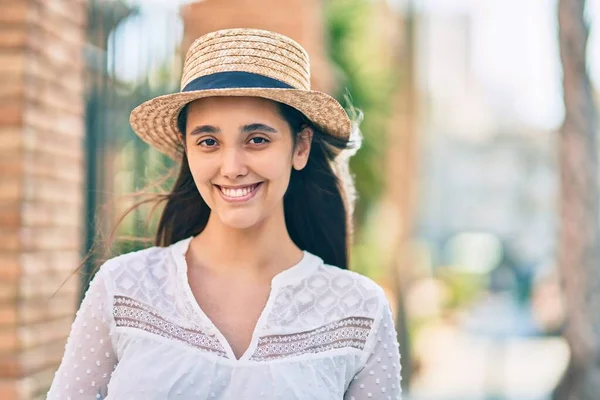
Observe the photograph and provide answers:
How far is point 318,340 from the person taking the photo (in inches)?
111

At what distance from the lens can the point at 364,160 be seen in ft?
43.3

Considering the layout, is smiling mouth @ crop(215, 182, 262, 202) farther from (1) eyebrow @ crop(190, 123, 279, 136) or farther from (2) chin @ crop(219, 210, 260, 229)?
(1) eyebrow @ crop(190, 123, 279, 136)

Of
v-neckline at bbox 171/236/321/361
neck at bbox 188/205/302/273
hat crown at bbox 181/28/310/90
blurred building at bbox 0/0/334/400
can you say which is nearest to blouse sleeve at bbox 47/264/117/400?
A: v-neckline at bbox 171/236/321/361

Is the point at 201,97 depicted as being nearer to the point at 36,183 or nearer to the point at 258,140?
the point at 258,140

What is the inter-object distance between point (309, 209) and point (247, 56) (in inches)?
27.5

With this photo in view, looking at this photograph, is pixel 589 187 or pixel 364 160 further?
pixel 364 160

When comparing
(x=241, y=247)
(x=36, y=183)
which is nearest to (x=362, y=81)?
(x=36, y=183)

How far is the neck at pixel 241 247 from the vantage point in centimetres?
294

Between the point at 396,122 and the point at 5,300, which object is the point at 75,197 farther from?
the point at 396,122

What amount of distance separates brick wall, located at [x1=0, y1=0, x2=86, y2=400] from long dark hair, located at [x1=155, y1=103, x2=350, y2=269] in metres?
1.28

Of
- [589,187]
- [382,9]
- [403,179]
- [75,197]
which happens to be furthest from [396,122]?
[75,197]

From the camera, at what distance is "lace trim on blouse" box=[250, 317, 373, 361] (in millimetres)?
2758

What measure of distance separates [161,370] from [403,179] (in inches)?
620

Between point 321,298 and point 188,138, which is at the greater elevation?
point 188,138
